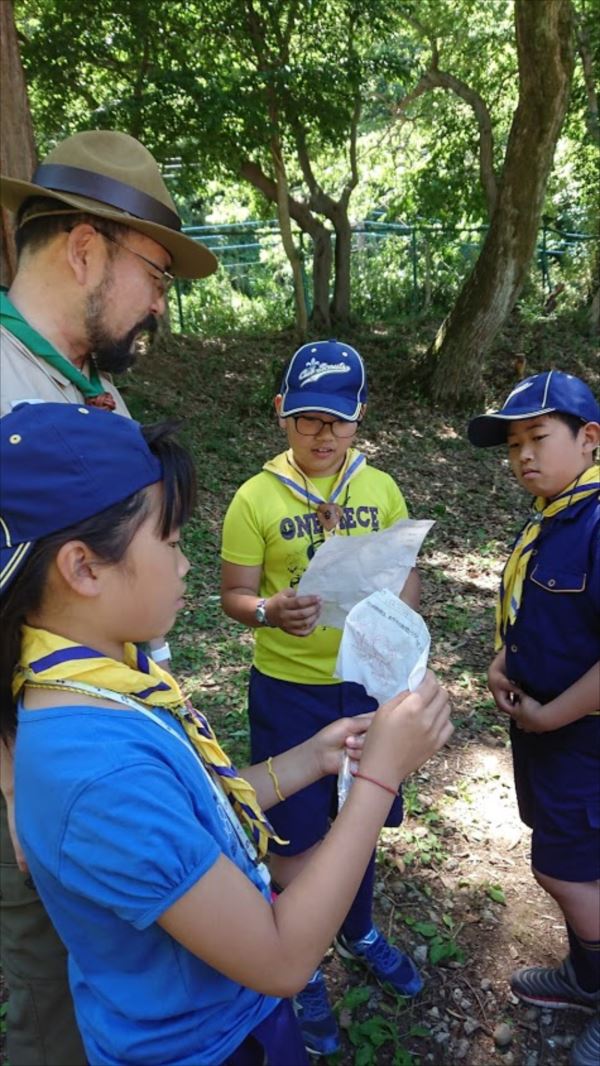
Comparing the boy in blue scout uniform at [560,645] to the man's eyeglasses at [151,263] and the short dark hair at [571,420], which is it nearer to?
the short dark hair at [571,420]

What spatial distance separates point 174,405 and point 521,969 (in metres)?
7.84

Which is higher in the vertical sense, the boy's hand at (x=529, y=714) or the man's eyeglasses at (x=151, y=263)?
the man's eyeglasses at (x=151, y=263)

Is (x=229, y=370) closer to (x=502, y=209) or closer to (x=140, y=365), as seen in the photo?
(x=140, y=365)

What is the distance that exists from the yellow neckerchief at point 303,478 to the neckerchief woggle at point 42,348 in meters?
0.64

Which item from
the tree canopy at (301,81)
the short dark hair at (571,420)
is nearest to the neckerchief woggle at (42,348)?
the short dark hair at (571,420)

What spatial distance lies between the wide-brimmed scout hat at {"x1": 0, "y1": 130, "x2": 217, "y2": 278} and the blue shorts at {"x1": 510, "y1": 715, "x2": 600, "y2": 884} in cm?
167

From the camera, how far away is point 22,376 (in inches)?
64.8

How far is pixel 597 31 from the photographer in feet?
37.6

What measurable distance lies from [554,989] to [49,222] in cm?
265

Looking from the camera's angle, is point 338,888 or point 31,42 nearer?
point 338,888

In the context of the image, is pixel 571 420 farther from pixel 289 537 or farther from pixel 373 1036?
pixel 373 1036

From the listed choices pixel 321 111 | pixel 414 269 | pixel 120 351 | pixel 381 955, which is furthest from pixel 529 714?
pixel 414 269

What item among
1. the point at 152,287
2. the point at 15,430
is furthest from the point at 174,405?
the point at 15,430

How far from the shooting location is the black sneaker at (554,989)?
235 centimetres
